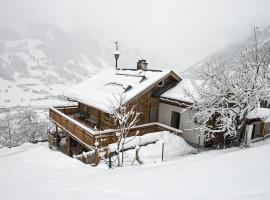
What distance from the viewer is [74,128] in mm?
18094

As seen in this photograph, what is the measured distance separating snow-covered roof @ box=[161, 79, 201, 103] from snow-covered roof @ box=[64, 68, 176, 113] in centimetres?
127

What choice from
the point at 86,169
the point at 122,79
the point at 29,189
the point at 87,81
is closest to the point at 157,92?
the point at 122,79

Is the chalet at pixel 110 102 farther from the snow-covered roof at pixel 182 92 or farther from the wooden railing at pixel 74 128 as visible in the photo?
the snow-covered roof at pixel 182 92

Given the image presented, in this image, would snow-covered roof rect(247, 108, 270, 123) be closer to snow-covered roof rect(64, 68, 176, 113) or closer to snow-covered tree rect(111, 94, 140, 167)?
snow-covered roof rect(64, 68, 176, 113)

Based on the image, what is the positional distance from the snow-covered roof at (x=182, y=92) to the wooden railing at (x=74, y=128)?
673 centimetres

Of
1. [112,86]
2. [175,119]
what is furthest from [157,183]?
[112,86]

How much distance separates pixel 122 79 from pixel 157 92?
3.19m

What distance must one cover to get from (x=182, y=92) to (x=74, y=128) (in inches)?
329

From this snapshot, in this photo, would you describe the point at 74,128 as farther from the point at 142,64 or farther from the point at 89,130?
the point at 142,64

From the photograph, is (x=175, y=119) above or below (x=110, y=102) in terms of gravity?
below

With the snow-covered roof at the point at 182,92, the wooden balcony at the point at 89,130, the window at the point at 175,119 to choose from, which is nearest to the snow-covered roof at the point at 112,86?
the snow-covered roof at the point at 182,92

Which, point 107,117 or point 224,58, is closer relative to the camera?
point 107,117

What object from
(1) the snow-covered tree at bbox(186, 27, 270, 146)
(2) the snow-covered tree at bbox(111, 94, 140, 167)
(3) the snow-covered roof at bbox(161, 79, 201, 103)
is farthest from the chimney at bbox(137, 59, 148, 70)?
(1) the snow-covered tree at bbox(186, 27, 270, 146)

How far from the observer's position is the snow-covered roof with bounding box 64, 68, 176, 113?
59.8ft
